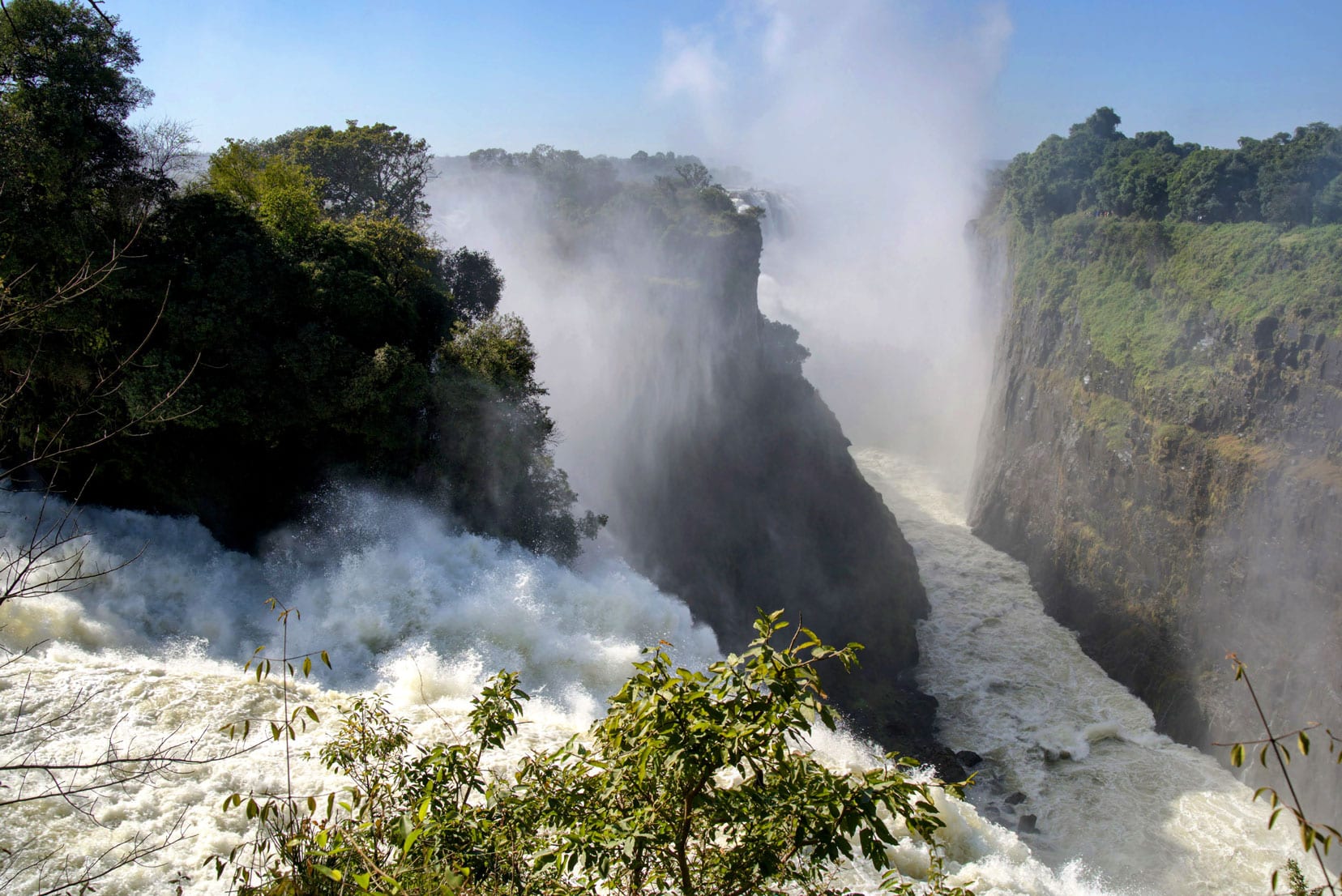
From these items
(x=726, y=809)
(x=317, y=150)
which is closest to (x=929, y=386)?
(x=317, y=150)

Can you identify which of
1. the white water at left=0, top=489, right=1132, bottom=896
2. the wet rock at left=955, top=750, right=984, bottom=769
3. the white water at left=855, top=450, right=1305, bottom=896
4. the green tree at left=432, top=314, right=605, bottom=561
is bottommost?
the wet rock at left=955, top=750, right=984, bottom=769

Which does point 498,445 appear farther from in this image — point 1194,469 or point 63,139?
point 1194,469

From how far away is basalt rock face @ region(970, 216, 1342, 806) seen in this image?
68.6 feet

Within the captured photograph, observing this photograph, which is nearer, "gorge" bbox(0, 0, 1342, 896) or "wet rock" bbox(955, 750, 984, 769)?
"gorge" bbox(0, 0, 1342, 896)

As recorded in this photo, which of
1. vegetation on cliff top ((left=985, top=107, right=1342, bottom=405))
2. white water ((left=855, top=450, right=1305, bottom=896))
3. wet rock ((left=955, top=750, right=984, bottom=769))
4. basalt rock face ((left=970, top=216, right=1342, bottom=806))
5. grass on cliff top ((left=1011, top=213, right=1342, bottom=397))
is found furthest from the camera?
vegetation on cliff top ((left=985, top=107, right=1342, bottom=405))

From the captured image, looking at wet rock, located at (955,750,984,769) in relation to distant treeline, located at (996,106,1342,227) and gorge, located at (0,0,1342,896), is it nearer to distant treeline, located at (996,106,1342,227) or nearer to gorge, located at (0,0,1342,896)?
gorge, located at (0,0,1342,896)

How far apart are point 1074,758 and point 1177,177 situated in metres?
23.0

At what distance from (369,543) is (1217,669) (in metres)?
23.7

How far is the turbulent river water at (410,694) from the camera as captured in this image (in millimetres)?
9484

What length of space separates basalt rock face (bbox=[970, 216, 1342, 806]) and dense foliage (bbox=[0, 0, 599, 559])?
62.2ft

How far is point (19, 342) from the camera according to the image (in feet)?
44.5

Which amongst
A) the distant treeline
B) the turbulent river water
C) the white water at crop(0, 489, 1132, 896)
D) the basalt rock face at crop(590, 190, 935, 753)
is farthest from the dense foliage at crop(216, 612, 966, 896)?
the distant treeline

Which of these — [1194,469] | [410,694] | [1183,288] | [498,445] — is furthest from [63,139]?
[1183,288]

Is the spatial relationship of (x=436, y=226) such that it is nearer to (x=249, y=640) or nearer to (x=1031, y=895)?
(x=249, y=640)
